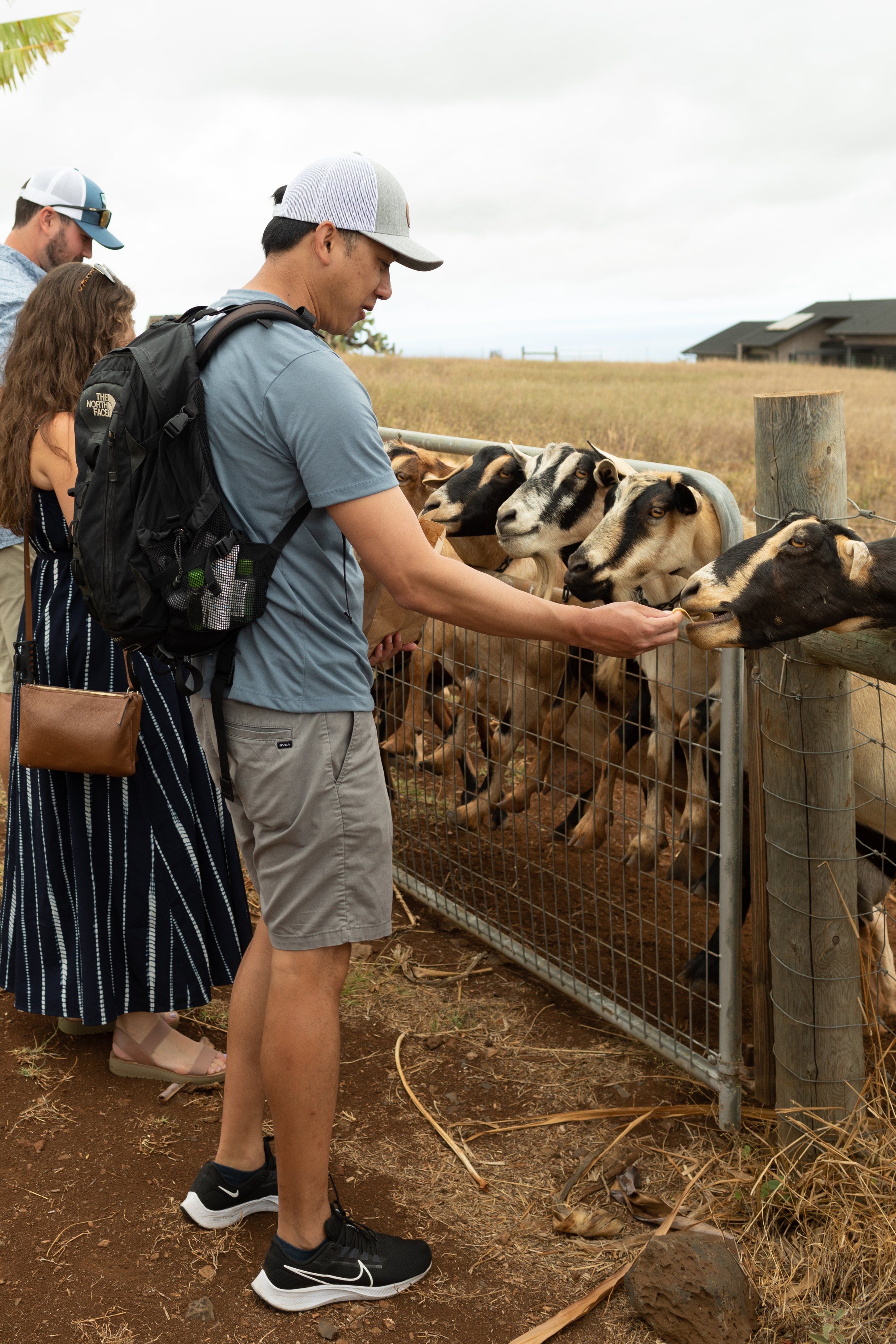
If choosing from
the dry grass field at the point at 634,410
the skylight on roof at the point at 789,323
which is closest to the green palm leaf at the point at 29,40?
the dry grass field at the point at 634,410

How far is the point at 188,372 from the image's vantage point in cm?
210

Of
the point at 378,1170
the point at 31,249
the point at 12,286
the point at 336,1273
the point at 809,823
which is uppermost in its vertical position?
the point at 31,249

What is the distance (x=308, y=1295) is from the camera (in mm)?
2459

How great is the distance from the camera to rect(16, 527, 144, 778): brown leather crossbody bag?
308cm

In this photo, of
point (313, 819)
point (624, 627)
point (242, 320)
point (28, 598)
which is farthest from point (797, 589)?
point (28, 598)

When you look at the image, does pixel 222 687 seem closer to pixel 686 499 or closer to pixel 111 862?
pixel 111 862

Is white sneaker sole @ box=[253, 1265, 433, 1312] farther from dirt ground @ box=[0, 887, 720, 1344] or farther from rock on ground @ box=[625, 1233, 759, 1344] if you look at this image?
rock on ground @ box=[625, 1233, 759, 1344]

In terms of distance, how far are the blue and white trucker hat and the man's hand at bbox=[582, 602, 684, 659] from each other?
9.66ft

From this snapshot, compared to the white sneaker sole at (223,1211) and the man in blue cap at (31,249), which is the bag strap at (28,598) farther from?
the white sneaker sole at (223,1211)

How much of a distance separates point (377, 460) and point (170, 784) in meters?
1.57

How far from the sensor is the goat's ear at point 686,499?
303cm

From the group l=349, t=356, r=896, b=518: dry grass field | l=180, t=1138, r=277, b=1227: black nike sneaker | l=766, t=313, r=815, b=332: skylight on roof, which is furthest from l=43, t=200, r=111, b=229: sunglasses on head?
l=766, t=313, r=815, b=332: skylight on roof

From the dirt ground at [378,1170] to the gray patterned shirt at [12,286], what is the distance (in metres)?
1.86

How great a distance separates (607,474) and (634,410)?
66.2 feet
